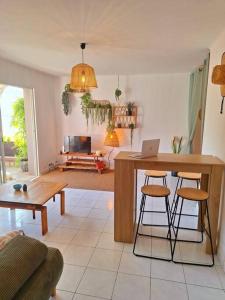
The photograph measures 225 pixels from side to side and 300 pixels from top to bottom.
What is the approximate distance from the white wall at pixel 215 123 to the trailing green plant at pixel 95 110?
2.90m

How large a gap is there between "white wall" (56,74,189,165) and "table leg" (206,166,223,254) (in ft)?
10.5

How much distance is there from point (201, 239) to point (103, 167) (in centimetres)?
324

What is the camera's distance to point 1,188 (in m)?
3.08

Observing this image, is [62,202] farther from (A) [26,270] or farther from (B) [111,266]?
(A) [26,270]

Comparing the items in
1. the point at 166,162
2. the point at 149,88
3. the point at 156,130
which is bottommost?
the point at 166,162

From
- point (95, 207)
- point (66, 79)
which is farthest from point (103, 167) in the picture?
point (66, 79)

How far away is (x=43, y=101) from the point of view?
521 cm

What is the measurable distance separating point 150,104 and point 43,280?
15.4 feet

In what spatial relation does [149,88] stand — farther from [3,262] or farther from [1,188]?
[3,262]

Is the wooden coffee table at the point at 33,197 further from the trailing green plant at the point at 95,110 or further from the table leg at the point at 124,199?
the trailing green plant at the point at 95,110

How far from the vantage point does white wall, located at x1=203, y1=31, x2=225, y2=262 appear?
2.22 m

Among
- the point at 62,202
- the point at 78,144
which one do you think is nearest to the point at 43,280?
the point at 62,202

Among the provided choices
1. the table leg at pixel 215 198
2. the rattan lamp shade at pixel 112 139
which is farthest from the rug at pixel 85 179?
the table leg at pixel 215 198

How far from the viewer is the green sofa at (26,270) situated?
3.28 feet
